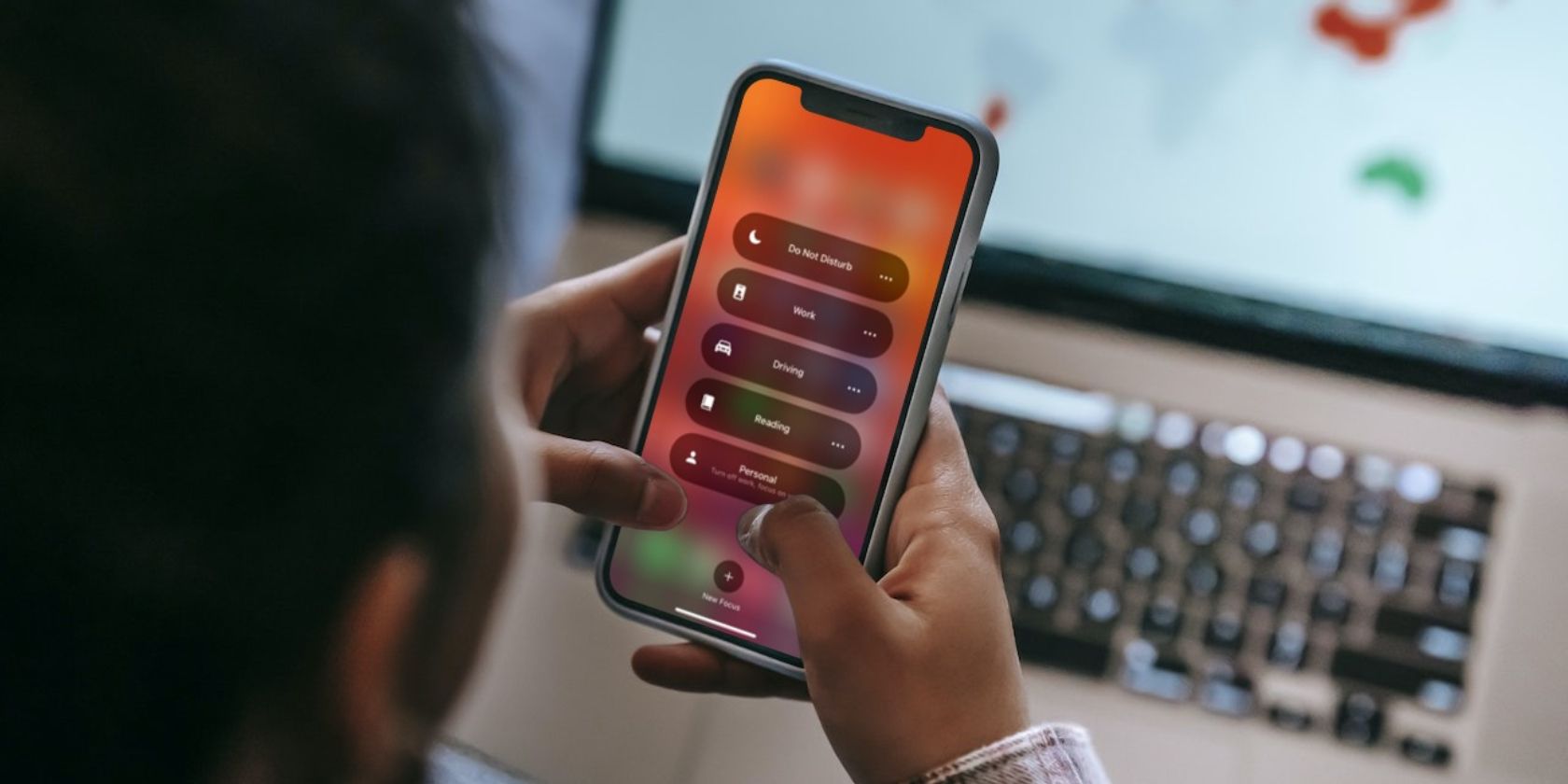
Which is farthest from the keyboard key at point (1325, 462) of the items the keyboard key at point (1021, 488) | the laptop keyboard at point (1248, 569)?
the keyboard key at point (1021, 488)

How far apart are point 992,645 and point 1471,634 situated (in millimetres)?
218

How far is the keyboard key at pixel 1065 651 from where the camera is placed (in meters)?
0.43

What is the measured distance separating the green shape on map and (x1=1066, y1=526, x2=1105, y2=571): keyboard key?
0.16 meters

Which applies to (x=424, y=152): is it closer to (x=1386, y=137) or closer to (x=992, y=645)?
(x=992, y=645)

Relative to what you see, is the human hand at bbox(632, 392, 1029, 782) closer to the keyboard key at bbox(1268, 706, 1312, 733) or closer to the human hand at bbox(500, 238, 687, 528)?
the human hand at bbox(500, 238, 687, 528)

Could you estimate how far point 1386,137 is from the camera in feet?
1.39

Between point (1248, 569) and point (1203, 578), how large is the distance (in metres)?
0.02

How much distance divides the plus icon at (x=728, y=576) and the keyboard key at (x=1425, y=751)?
25 cm

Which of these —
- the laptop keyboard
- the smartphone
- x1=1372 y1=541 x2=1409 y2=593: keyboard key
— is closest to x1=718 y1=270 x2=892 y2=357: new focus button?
the smartphone

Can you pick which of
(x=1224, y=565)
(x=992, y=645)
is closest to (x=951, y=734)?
(x=992, y=645)

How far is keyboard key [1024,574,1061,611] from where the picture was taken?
1.43 feet

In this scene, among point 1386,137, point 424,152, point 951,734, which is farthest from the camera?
point 1386,137

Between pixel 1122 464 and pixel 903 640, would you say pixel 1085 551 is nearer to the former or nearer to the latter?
pixel 1122 464

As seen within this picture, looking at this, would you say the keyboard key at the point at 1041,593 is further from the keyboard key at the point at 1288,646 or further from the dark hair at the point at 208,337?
the dark hair at the point at 208,337
